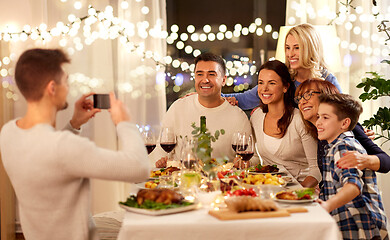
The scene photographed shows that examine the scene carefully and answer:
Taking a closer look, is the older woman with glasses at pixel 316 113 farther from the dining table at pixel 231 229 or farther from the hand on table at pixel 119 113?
the hand on table at pixel 119 113

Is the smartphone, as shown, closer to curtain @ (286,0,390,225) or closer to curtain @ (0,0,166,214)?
curtain @ (0,0,166,214)

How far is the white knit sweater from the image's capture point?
1659 millimetres

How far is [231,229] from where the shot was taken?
1686 millimetres

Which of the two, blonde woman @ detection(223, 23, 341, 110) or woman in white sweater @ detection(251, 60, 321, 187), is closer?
woman in white sweater @ detection(251, 60, 321, 187)

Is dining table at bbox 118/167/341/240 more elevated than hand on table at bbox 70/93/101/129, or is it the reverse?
hand on table at bbox 70/93/101/129

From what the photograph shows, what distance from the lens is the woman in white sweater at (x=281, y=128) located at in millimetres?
3020

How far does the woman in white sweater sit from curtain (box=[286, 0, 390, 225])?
1441 mm

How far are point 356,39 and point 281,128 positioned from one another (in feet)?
6.01

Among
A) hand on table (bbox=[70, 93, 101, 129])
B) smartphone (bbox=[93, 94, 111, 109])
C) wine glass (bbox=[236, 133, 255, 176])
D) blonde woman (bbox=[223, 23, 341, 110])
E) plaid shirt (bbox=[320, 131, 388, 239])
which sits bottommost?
plaid shirt (bbox=[320, 131, 388, 239])

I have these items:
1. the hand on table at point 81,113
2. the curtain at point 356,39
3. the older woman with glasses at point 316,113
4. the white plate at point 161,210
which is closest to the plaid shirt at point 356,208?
the older woman with glasses at point 316,113

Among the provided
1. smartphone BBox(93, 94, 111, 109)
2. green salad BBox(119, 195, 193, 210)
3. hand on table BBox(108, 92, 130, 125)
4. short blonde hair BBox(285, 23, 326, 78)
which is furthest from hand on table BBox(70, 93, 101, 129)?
short blonde hair BBox(285, 23, 326, 78)

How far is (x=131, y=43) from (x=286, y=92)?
1772mm

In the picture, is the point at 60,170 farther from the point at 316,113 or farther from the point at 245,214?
the point at 316,113

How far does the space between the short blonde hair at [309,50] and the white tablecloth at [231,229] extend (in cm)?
194
